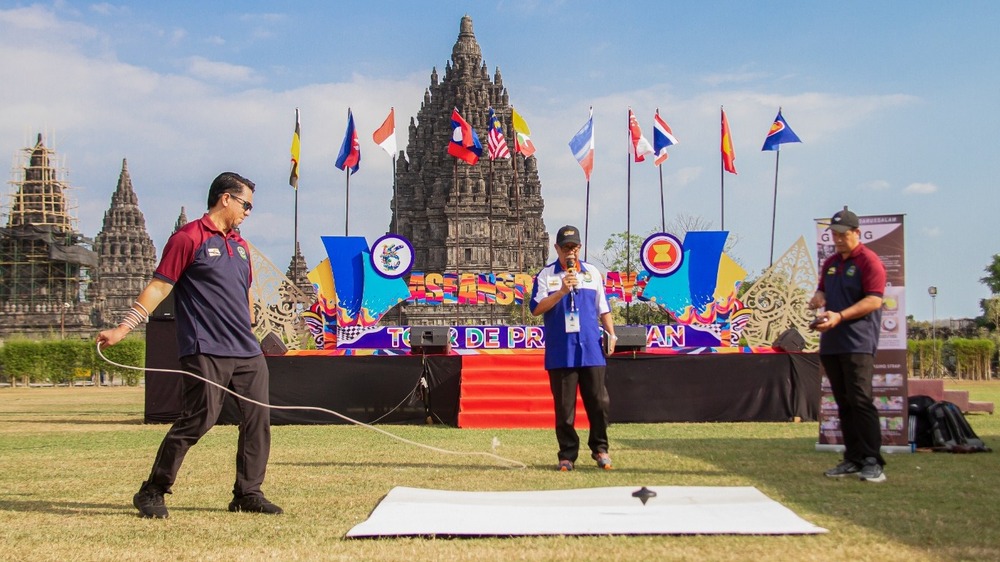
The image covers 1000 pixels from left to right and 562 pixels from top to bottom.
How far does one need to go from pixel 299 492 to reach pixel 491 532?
221 centimetres

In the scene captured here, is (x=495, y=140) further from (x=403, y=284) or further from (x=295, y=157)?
(x=403, y=284)

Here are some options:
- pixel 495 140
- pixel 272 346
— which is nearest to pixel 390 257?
pixel 272 346

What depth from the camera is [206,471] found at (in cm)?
788

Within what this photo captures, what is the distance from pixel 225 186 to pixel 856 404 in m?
4.58

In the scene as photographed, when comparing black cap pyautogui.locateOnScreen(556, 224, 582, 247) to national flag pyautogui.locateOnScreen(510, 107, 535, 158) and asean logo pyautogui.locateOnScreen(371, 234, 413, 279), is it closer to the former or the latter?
asean logo pyautogui.locateOnScreen(371, 234, 413, 279)

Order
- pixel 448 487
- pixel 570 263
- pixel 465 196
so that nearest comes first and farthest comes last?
pixel 448 487 < pixel 570 263 < pixel 465 196

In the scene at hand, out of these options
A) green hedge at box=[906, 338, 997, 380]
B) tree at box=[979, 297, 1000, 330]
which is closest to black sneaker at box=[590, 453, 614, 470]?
green hedge at box=[906, 338, 997, 380]

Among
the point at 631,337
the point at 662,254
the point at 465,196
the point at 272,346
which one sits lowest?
the point at 272,346

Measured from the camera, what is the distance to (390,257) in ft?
58.9

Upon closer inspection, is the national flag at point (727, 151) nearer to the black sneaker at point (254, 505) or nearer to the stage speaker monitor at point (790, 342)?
the stage speaker monitor at point (790, 342)

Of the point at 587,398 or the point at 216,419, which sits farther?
the point at 587,398

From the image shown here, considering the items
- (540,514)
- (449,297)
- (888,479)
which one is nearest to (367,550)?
(540,514)

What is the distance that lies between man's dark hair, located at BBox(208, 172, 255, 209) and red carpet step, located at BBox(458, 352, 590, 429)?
7.08 m

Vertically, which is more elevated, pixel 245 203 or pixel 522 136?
pixel 522 136
